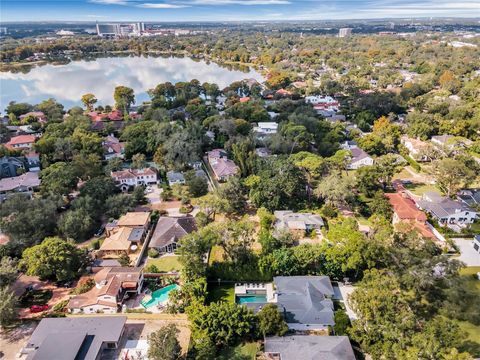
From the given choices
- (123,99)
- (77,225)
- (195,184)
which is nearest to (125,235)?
(77,225)

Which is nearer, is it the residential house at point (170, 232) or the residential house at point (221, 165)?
the residential house at point (170, 232)

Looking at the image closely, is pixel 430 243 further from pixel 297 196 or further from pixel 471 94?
pixel 471 94

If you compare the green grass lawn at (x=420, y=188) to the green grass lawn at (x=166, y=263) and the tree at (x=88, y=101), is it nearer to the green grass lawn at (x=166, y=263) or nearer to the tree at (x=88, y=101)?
the green grass lawn at (x=166, y=263)

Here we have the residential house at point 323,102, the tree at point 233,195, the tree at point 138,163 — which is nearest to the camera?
the tree at point 233,195

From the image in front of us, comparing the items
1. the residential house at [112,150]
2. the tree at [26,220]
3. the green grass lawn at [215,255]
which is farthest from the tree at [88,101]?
the green grass lawn at [215,255]

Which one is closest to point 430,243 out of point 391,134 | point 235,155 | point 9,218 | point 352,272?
point 352,272

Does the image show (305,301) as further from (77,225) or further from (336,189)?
(77,225)
